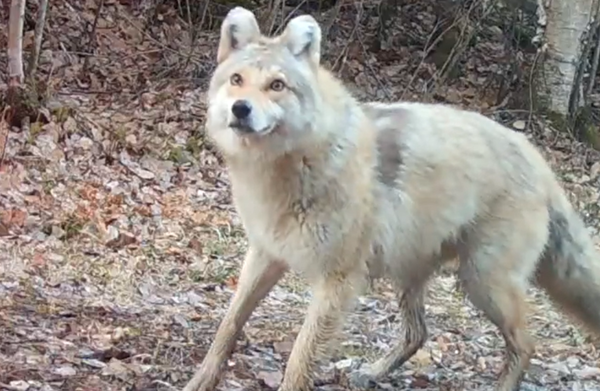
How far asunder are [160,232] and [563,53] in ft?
19.1

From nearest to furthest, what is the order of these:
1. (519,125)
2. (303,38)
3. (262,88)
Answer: (262,88), (303,38), (519,125)

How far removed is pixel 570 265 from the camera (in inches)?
234

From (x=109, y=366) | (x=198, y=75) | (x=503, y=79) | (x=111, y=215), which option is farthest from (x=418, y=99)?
(x=109, y=366)

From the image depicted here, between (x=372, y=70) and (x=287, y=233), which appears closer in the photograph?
(x=287, y=233)

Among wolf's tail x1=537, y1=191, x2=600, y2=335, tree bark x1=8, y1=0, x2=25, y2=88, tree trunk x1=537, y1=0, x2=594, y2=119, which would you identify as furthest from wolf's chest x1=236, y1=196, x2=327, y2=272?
tree trunk x1=537, y1=0, x2=594, y2=119

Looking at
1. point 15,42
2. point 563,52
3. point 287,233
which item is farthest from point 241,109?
point 563,52

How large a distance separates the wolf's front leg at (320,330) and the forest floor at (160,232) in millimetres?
319

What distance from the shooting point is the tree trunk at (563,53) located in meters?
11.8

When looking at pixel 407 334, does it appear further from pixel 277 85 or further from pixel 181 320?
pixel 277 85

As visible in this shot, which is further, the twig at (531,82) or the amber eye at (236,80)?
the twig at (531,82)

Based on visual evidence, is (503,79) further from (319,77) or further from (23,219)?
(319,77)

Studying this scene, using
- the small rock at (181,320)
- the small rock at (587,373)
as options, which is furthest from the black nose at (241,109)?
the small rock at (587,373)

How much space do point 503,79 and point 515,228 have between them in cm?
787

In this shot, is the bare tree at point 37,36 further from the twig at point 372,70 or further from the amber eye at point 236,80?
the amber eye at point 236,80
